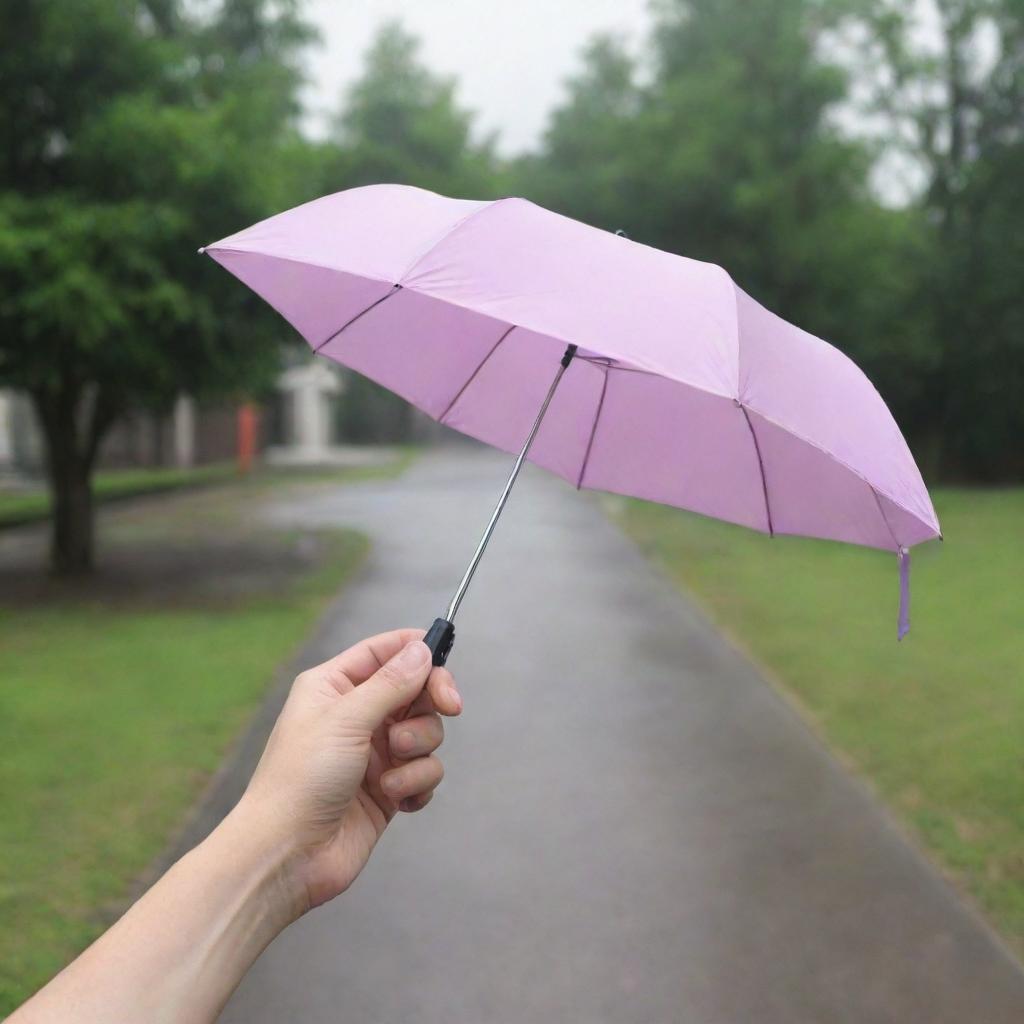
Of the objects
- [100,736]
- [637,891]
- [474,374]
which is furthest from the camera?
[100,736]

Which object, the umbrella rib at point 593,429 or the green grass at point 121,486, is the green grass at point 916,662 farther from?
the green grass at point 121,486

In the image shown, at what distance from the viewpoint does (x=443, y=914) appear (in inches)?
167

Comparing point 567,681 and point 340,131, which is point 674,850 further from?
point 340,131

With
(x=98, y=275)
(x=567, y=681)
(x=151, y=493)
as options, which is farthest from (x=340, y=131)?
(x=567, y=681)

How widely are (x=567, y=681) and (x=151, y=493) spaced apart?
19.3m

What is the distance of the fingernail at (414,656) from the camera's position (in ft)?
6.30

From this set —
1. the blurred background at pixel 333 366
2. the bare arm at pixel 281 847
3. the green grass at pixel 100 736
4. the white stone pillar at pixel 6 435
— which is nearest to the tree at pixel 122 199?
the blurred background at pixel 333 366

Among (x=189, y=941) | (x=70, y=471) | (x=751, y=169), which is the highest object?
(x=751, y=169)

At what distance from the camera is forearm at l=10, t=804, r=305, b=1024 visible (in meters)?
1.43

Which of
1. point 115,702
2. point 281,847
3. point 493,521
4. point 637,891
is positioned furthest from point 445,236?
point 115,702

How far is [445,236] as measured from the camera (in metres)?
2.52

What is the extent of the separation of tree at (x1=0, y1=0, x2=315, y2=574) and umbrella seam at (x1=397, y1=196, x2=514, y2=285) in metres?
7.61

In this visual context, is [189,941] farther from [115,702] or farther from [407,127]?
[407,127]

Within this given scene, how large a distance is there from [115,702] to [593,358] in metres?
5.22
